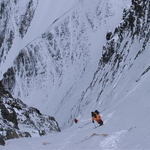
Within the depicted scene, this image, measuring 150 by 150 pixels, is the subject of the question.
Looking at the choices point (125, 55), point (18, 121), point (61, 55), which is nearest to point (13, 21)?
point (61, 55)

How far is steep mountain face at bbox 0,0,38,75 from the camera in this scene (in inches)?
5226

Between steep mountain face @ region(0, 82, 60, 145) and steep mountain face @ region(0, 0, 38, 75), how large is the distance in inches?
3934

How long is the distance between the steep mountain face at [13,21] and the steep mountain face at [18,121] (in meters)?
99.9

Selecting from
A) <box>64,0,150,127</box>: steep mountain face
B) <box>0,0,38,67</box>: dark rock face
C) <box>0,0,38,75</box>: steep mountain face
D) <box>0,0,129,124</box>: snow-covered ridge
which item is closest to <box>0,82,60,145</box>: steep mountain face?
<box>64,0,150,127</box>: steep mountain face

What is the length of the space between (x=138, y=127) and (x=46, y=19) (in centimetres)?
12919

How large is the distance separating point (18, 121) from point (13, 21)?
117976mm

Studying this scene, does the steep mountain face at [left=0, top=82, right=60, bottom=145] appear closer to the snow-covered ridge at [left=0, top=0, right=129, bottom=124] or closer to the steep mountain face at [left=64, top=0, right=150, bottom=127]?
the steep mountain face at [left=64, top=0, right=150, bottom=127]

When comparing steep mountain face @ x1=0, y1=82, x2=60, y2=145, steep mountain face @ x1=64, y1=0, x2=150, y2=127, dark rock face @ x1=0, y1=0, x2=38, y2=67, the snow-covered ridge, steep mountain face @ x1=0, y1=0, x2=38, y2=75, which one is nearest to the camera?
steep mountain face @ x1=0, y1=82, x2=60, y2=145

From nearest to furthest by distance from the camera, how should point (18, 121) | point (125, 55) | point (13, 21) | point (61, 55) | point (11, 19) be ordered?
point (18, 121) < point (125, 55) < point (61, 55) < point (11, 19) < point (13, 21)

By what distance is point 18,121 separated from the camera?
90.4ft

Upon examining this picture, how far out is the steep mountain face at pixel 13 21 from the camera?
436 feet

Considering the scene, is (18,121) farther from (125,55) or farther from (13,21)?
(13,21)

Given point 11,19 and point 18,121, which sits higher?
point 11,19

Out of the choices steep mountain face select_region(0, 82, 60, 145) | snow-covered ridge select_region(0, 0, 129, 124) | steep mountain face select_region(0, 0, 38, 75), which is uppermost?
steep mountain face select_region(0, 0, 38, 75)
